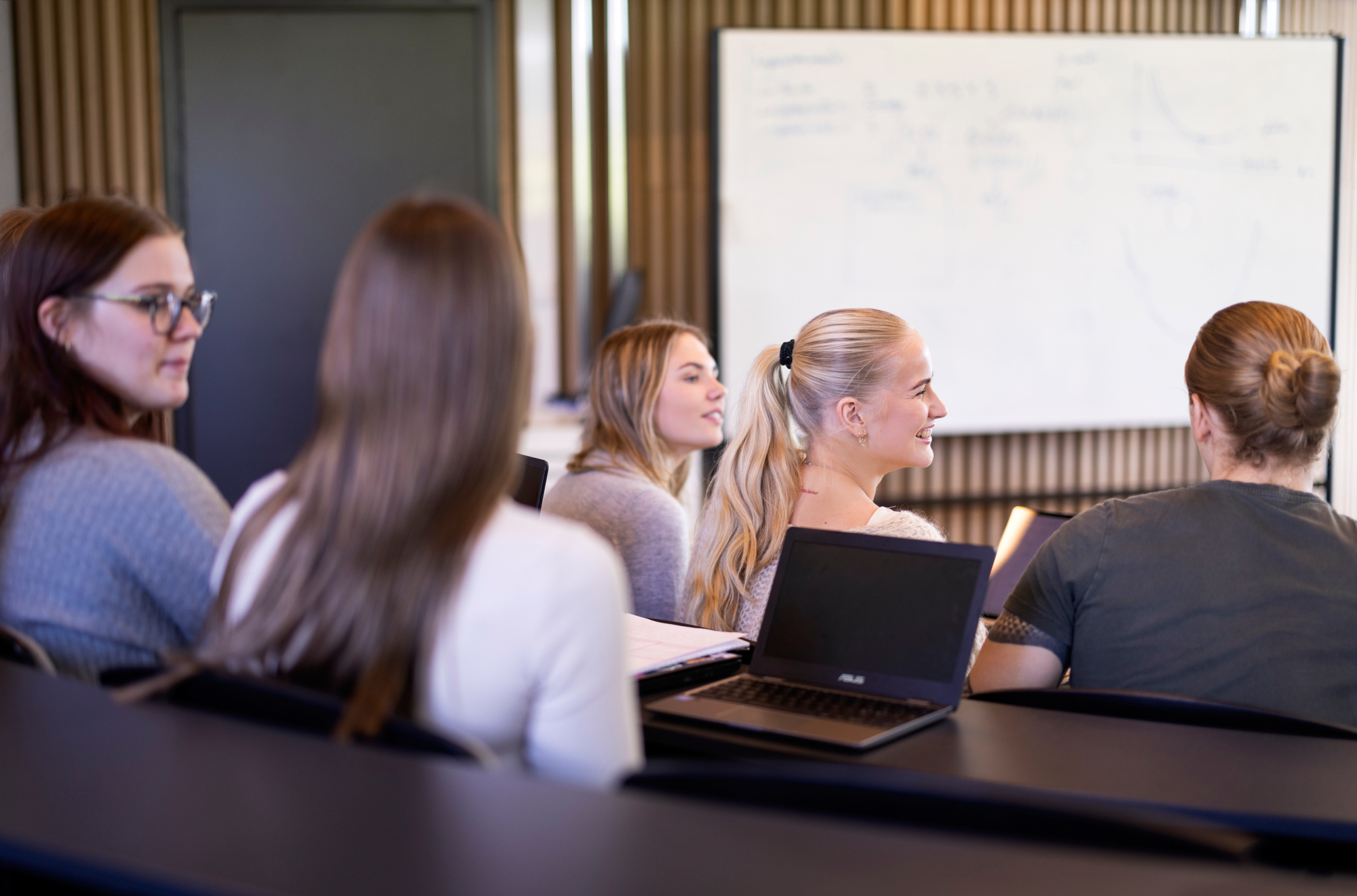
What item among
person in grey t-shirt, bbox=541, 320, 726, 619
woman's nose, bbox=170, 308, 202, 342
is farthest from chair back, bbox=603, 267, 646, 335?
woman's nose, bbox=170, 308, 202, 342

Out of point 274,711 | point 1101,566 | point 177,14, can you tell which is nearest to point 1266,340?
point 1101,566

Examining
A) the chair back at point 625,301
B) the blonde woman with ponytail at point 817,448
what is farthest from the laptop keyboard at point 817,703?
the chair back at point 625,301

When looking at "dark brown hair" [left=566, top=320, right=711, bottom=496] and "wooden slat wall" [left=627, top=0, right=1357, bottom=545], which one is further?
"wooden slat wall" [left=627, top=0, right=1357, bottom=545]

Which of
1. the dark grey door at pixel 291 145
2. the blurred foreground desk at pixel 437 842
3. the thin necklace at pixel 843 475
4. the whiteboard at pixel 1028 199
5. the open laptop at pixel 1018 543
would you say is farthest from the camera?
the whiteboard at pixel 1028 199

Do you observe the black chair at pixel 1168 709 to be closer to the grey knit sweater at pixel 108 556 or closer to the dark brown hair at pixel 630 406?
the grey knit sweater at pixel 108 556

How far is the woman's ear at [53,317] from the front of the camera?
133cm

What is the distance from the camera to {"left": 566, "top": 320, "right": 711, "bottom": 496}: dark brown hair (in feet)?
8.10

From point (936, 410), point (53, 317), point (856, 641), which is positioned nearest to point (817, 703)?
point (856, 641)

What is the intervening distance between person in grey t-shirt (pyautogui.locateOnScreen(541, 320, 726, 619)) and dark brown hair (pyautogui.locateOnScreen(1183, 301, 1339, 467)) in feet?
3.57

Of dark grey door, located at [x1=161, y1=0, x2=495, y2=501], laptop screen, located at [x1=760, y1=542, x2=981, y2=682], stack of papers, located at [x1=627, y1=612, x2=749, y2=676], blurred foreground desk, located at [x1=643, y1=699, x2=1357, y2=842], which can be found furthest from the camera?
dark grey door, located at [x1=161, y1=0, x2=495, y2=501]

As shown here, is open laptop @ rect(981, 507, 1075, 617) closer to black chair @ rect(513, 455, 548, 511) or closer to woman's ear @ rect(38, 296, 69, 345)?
black chair @ rect(513, 455, 548, 511)

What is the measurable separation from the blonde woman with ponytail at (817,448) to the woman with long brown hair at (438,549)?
0.96 metres

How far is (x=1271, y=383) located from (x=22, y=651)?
4.89 ft

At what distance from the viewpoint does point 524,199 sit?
12.6 feet
